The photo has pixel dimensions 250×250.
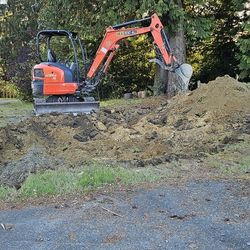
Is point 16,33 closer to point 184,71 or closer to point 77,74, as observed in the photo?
point 77,74

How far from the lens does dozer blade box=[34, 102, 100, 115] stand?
11945 mm

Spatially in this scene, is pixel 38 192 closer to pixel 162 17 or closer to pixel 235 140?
pixel 235 140

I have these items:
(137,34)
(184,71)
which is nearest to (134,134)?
(184,71)

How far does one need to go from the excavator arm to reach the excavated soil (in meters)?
0.89

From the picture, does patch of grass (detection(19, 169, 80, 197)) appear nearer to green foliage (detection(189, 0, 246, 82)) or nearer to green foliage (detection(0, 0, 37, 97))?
green foliage (detection(189, 0, 246, 82))

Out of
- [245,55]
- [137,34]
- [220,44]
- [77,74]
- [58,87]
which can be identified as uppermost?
[137,34]

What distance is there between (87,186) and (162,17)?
1068cm

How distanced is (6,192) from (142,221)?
1.90 meters

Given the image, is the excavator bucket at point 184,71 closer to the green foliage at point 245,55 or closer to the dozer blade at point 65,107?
the dozer blade at point 65,107

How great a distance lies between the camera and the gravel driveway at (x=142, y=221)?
13.1 feet

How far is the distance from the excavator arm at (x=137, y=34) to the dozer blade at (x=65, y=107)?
0.84 m

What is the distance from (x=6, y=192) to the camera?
18.2 feet

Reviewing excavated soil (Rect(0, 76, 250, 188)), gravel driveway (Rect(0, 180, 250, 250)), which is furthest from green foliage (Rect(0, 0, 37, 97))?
gravel driveway (Rect(0, 180, 250, 250))

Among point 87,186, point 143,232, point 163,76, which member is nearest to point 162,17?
point 163,76
